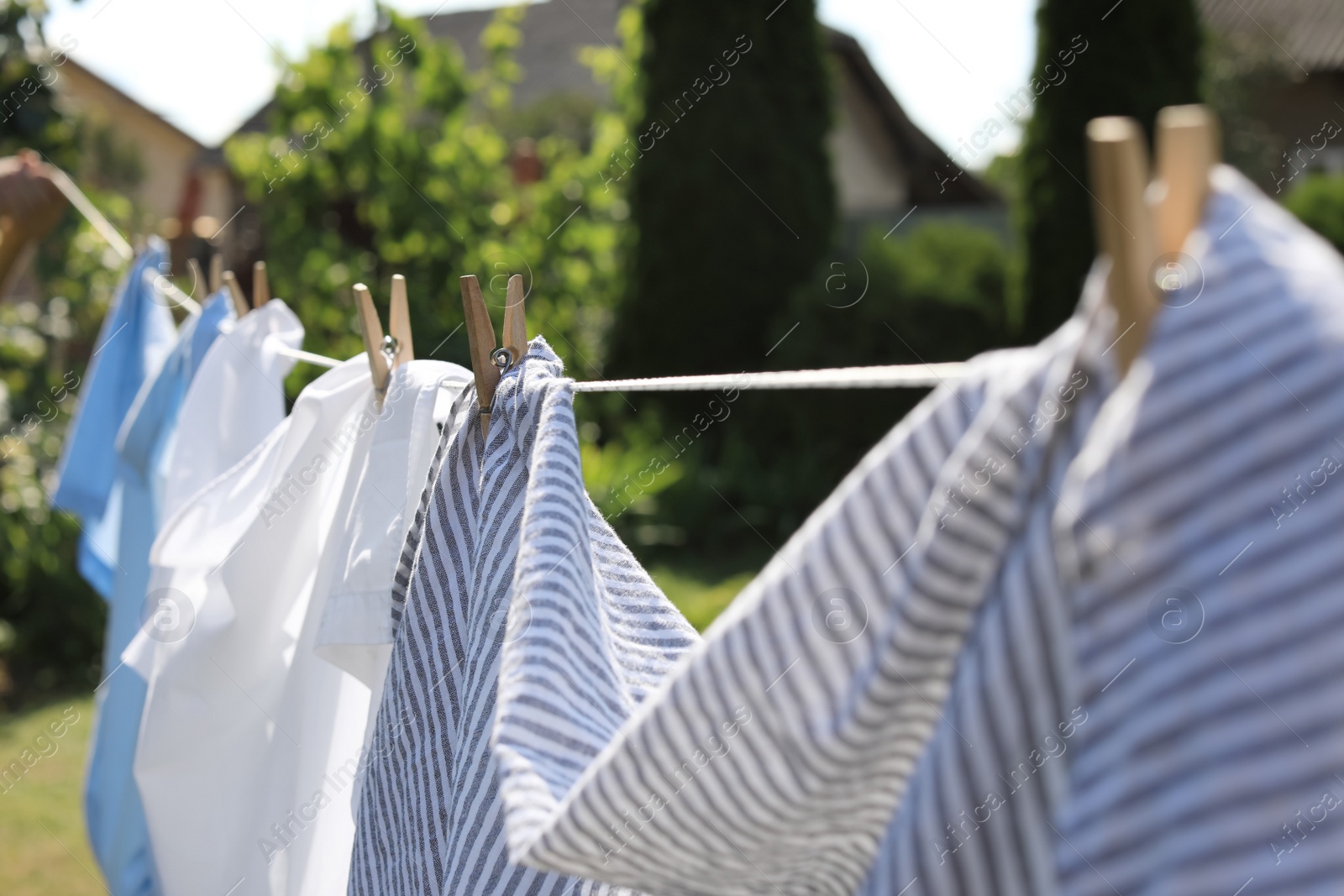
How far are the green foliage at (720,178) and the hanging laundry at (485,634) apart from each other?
4.55 m

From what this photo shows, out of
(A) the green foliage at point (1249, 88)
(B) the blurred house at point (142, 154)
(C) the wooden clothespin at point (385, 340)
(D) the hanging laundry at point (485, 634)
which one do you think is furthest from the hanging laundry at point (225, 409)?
(B) the blurred house at point (142, 154)

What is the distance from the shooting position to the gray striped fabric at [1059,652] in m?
0.37

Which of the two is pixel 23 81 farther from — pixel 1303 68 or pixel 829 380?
pixel 1303 68

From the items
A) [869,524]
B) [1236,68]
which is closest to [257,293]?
[869,524]

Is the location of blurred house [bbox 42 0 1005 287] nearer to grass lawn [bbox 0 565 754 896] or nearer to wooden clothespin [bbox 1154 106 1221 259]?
grass lawn [bbox 0 565 754 896]

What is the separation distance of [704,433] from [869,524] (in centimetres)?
505

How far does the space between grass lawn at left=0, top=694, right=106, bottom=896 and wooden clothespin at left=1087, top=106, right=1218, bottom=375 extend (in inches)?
112

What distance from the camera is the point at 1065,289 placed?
5.38 metres

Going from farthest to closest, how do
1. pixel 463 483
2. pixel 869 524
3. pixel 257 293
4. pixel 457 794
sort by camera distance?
1. pixel 257 293
2. pixel 463 483
3. pixel 457 794
4. pixel 869 524

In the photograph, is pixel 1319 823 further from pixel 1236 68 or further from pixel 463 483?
pixel 1236 68

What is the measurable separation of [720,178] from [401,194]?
5.86 ft

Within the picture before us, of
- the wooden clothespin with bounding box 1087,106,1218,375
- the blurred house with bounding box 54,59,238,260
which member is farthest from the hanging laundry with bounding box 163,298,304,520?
the blurred house with bounding box 54,59,238,260

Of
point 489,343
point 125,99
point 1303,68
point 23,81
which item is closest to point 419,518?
point 489,343

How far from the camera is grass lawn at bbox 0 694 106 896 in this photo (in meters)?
2.89
